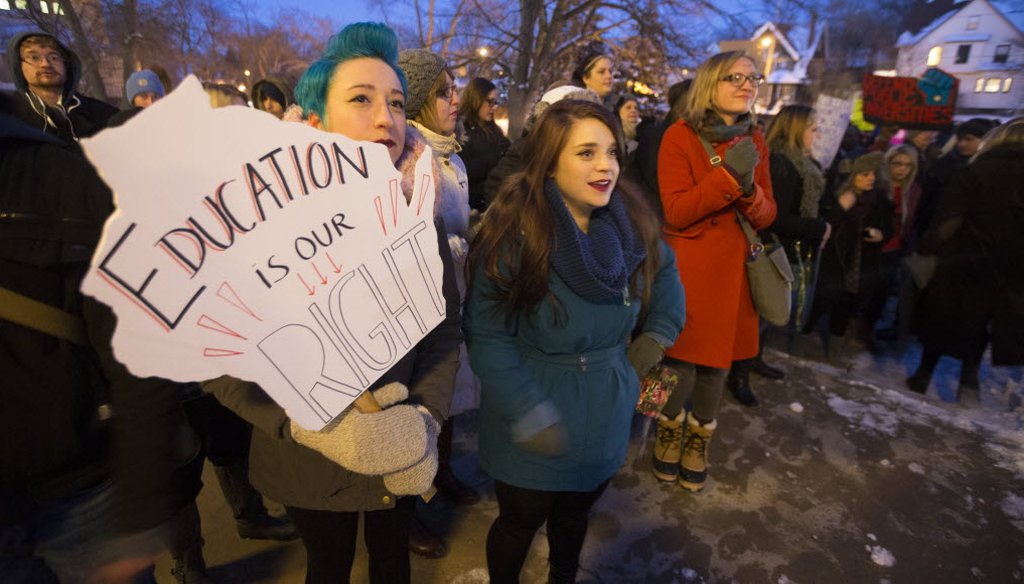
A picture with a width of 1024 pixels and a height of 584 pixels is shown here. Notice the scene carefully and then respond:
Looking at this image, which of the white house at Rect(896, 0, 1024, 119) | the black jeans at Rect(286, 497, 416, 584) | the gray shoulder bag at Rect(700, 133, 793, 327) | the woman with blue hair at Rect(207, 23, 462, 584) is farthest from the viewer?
the white house at Rect(896, 0, 1024, 119)

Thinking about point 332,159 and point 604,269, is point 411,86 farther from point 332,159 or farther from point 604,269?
point 332,159

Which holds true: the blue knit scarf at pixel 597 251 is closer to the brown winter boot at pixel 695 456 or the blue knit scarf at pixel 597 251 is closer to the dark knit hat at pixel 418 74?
the dark knit hat at pixel 418 74

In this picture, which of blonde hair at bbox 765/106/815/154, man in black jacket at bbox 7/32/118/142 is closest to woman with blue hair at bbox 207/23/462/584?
man in black jacket at bbox 7/32/118/142

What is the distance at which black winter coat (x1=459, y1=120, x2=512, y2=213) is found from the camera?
3488 millimetres

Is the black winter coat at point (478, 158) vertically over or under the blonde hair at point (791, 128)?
under

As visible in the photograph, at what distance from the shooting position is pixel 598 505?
2.74 metres

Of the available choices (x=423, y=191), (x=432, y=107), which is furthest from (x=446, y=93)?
(x=423, y=191)

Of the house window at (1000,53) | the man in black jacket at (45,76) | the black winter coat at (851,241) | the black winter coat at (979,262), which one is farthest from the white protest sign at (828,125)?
the house window at (1000,53)

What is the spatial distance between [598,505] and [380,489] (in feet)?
5.35

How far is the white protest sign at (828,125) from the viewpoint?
4195 mm

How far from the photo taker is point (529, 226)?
1.67 metres

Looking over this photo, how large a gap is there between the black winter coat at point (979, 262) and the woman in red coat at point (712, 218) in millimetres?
2122

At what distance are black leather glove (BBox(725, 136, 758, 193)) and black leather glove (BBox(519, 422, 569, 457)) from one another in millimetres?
1410

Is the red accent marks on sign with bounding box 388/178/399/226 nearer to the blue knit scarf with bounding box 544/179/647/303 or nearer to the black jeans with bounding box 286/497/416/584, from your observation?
the blue knit scarf with bounding box 544/179/647/303
